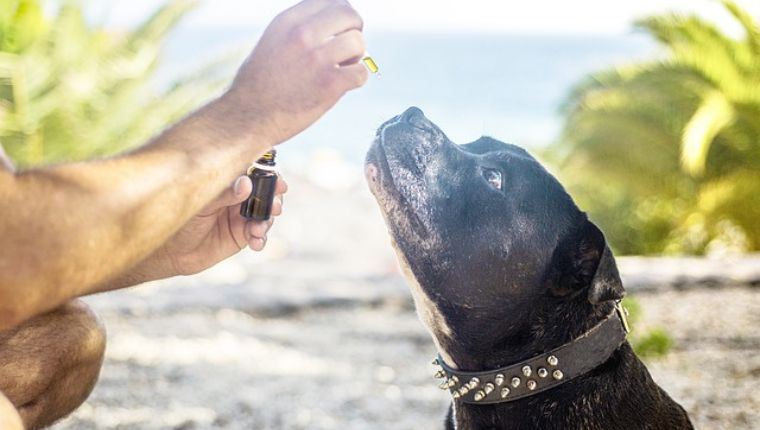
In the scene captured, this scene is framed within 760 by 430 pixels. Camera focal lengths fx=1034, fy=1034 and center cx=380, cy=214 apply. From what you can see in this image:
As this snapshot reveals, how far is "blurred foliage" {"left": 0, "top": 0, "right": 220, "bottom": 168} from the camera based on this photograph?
10914mm

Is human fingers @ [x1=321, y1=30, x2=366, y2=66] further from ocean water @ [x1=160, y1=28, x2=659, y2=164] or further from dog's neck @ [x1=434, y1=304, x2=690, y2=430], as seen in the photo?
ocean water @ [x1=160, y1=28, x2=659, y2=164]

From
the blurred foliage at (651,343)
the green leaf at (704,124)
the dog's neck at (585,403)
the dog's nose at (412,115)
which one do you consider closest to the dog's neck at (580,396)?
the dog's neck at (585,403)

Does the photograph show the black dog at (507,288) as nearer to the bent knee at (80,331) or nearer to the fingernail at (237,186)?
the fingernail at (237,186)

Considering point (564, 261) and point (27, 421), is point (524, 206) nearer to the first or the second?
point (564, 261)

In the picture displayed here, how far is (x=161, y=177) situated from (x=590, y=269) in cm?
131

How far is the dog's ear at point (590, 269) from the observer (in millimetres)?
2645

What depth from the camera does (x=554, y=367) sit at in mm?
2752

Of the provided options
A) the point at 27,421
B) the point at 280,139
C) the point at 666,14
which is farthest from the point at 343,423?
the point at 666,14

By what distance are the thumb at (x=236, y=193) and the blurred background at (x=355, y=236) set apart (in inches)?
12.5

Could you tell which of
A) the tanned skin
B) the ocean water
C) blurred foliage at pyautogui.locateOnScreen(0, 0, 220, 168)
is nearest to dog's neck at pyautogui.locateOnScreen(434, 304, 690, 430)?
the tanned skin

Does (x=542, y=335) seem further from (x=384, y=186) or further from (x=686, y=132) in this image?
(x=686, y=132)

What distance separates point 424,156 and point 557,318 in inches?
23.5

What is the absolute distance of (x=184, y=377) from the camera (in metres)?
5.94

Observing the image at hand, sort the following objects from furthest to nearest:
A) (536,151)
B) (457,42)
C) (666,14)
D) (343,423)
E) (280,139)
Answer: (457,42) < (536,151) < (666,14) < (343,423) < (280,139)
